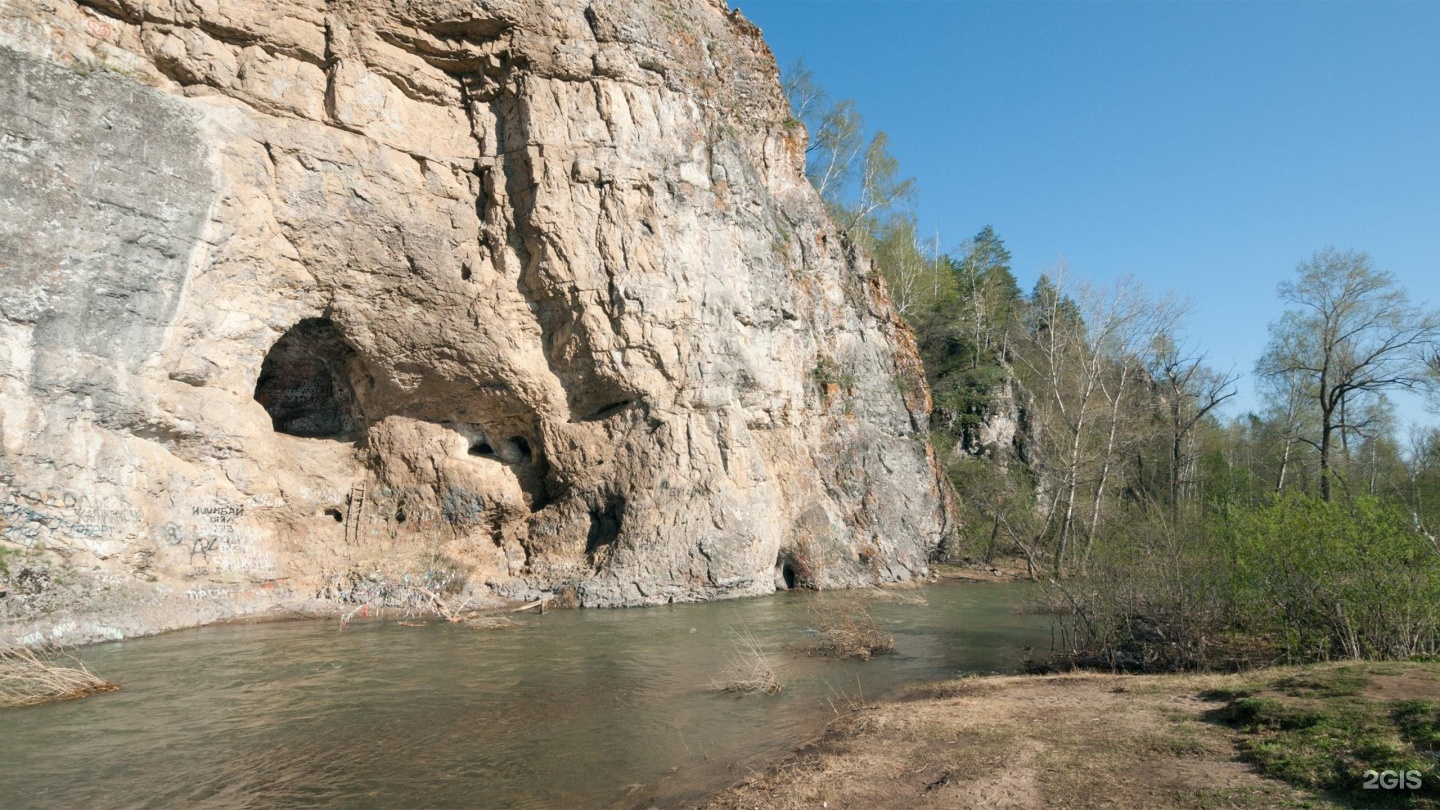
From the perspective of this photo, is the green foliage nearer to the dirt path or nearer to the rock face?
the dirt path

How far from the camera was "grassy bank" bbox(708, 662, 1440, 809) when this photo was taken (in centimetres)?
457

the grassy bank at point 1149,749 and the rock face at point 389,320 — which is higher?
the rock face at point 389,320

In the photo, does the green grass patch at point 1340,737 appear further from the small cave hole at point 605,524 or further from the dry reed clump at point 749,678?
the small cave hole at point 605,524

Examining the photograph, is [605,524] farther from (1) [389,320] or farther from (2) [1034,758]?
(2) [1034,758]

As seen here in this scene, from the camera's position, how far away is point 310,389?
18266 millimetres

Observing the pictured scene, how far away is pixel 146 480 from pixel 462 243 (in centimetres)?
742

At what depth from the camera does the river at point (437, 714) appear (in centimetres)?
583

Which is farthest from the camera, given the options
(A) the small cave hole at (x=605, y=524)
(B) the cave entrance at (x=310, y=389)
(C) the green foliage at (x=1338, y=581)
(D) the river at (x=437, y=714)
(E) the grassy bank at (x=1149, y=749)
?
(B) the cave entrance at (x=310, y=389)

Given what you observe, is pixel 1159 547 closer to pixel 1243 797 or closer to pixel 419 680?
pixel 1243 797

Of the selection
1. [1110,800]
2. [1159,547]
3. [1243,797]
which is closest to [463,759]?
[1110,800]

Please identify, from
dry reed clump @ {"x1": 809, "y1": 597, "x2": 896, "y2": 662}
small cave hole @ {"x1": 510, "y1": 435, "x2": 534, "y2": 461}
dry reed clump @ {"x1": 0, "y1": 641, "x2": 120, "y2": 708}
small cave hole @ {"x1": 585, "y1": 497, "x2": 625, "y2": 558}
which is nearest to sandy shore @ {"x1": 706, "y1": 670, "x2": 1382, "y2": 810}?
dry reed clump @ {"x1": 809, "y1": 597, "x2": 896, "y2": 662}

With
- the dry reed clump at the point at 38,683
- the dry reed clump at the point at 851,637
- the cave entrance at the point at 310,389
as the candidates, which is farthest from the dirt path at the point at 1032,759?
the cave entrance at the point at 310,389

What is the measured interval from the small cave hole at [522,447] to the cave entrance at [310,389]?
349 cm

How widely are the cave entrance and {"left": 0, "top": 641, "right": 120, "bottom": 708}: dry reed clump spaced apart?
A: 31.0 feet
